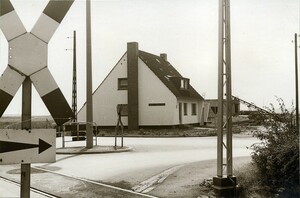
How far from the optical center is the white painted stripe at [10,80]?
3180mm

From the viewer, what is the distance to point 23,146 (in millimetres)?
3273

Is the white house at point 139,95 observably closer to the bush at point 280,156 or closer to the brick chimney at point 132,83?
the brick chimney at point 132,83

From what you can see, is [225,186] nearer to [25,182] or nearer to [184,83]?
[25,182]

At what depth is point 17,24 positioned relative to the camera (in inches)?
127

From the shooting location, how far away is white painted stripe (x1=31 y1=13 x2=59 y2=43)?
3.26m

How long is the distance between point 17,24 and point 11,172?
396 inches

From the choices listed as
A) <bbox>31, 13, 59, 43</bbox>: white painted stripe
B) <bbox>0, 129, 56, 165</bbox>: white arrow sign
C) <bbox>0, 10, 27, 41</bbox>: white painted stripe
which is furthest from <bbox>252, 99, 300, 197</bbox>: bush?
<bbox>0, 10, 27, 41</bbox>: white painted stripe

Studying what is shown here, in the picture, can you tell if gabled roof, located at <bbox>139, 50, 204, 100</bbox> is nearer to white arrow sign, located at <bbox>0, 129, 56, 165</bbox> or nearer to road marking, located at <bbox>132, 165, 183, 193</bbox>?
road marking, located at <bbox>132, 165, 183, 193</bbox>

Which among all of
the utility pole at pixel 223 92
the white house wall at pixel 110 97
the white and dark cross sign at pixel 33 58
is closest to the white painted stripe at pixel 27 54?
the white and dark cross sign at pixel 33 58

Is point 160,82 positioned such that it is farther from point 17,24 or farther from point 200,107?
point 17,24

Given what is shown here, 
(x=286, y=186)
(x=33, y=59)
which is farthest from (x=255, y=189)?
(x=33, y=59)

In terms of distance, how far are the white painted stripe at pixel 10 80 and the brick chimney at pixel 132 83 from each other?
32.6 metres

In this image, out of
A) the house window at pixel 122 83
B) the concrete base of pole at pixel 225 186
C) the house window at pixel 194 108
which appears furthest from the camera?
the house window at pixel 194 108

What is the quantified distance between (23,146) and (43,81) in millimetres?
582
